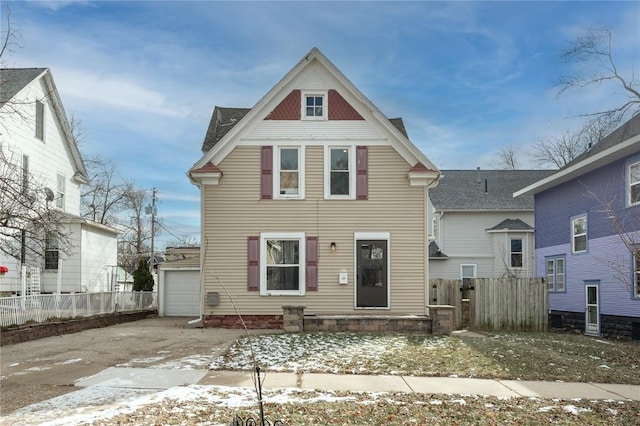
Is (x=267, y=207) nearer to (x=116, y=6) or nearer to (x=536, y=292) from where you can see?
(x=116, y=6)

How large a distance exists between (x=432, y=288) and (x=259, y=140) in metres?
7.11

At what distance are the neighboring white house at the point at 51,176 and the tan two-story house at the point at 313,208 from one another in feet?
20.8

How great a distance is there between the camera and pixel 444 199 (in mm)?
27734

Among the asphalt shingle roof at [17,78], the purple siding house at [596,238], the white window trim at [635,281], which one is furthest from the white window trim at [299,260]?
the asphalt shingle roof at [17,78]

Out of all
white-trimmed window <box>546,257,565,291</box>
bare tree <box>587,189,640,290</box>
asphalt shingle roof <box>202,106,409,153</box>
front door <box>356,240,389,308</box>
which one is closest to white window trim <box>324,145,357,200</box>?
front door <box>356,240,389,308</box>

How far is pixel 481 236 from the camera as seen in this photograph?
1061 inches

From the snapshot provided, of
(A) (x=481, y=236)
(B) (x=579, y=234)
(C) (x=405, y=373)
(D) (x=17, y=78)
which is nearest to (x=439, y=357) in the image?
(C) (x=405, y=373)

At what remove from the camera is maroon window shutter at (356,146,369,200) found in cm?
1524

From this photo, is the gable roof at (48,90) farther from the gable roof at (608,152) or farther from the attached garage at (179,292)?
the gable roof at (608,152)

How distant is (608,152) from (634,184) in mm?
1099

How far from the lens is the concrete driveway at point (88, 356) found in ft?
24.3

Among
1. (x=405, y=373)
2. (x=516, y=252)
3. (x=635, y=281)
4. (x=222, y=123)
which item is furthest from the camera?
(x=516, y=252)

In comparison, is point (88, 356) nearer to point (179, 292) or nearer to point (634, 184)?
point (179, 292)

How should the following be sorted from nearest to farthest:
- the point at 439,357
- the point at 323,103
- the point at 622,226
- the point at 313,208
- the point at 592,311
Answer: the point at 439,357 → the point at 622,226 → the point at 313,208 → the point at 323,103 → the point at 592,311
